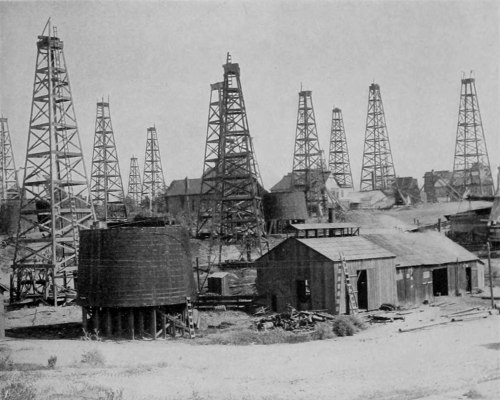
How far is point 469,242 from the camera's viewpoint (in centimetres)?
5091

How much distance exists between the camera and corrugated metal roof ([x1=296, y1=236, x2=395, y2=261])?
30.2 meters

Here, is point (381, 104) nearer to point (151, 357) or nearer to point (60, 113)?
point (60, 113)

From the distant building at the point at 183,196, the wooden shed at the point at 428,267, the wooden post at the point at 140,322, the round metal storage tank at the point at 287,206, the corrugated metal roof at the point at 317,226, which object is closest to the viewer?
the wooden post at the point at 140,322

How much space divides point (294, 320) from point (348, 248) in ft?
19.7

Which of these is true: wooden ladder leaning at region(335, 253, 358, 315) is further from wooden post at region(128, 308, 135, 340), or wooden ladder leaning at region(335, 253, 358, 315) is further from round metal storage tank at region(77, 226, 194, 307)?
wooden post at region(128, 308, 135, 340)

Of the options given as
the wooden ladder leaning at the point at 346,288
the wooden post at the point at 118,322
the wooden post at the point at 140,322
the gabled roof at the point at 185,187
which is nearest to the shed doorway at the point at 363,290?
the wooden ladder leaning at the point at 346,288

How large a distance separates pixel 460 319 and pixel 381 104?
54.7 meters

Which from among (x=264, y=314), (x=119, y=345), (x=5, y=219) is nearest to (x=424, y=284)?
(x=264, y=314)

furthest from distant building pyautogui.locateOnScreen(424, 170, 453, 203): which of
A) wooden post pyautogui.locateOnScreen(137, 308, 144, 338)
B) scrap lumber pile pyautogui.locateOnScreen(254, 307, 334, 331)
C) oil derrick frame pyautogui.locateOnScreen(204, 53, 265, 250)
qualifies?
wooden post pyautogui.locateOnScreen(137, 308, 144, 338)

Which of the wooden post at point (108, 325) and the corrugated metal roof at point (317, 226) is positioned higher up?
the corrugated metal roof at point (317, 226)

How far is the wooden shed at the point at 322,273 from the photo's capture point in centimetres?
2973

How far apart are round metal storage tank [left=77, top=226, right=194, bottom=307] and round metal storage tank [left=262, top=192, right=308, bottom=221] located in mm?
34746

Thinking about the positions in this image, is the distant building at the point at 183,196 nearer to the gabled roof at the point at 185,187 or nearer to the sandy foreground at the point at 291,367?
the gabled roof at the point at 185,187

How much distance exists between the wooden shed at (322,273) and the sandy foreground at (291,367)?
12.6ft
